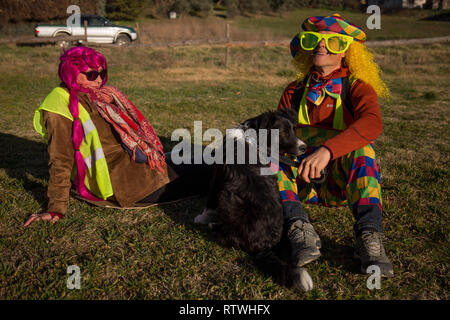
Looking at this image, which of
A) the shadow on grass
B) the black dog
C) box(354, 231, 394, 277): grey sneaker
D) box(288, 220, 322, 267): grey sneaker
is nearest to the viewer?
box(354, 231, 394, 277): grey sneaker

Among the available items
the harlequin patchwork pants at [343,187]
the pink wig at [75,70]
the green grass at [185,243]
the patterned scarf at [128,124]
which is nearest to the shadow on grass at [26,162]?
the green grass at [185,243]

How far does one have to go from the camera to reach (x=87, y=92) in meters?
3.20

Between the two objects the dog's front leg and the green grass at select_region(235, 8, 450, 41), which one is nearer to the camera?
the dog's front leg

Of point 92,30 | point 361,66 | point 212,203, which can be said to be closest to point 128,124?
point 212,203

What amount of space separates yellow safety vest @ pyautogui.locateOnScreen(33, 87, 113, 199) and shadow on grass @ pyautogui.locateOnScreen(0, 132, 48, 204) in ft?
3.01

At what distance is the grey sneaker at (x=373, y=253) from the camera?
2.44m

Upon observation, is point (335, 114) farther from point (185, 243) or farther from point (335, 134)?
point (185, 243)

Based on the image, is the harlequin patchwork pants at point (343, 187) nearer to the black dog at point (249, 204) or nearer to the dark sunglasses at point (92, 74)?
the black dog at point (249, 204)

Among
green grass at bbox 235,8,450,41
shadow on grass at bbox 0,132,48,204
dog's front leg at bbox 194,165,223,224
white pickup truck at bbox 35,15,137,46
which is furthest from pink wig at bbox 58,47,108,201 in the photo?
green grass at bbox 235,8,450,41

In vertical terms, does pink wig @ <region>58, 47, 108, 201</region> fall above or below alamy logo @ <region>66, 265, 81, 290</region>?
above

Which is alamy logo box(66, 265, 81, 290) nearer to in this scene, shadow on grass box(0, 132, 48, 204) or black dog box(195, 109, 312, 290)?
black dog box(195, 109, 312, 290)

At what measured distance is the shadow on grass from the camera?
13.6 feet

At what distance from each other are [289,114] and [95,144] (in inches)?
74.5

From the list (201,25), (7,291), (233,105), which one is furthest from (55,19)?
(7,291)
